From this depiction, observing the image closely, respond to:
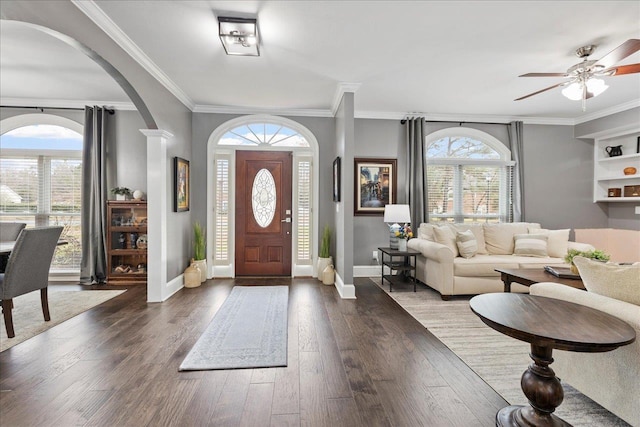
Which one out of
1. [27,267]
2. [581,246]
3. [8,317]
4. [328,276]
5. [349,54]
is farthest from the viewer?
[328,276]

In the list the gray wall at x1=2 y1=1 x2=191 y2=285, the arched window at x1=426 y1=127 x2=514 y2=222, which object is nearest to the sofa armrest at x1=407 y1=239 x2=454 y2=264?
the arched window at x1=426 y1=127 x2=514 y2=222

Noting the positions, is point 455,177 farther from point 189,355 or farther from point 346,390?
point 189,355

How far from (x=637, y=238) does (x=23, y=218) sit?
300 inches

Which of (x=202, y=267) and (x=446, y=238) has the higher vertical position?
(x=446, y=238)

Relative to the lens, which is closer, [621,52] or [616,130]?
[621,52]

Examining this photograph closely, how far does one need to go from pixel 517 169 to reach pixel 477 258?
2.21 metres

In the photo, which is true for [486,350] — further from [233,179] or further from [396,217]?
[233,179]

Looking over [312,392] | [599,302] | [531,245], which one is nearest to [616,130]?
[531,245]

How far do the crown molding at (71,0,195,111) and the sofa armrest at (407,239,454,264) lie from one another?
4.02 metres

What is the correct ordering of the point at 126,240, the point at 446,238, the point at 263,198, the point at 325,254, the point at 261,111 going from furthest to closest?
the point at 263,198, the point at 261,111, the point at 325,254, the point at 126,240, the point at 446,238

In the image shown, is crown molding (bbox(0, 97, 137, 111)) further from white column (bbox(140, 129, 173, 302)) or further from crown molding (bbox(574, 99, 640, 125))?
crown molding (bbox(574, 99, 640, 125))

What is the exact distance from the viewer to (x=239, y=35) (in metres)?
2.80

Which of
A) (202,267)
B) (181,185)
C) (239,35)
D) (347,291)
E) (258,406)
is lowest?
(258,406)

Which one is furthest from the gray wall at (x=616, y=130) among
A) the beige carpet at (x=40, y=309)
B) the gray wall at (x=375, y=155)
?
the beige carpet at (x=40, y=309)
